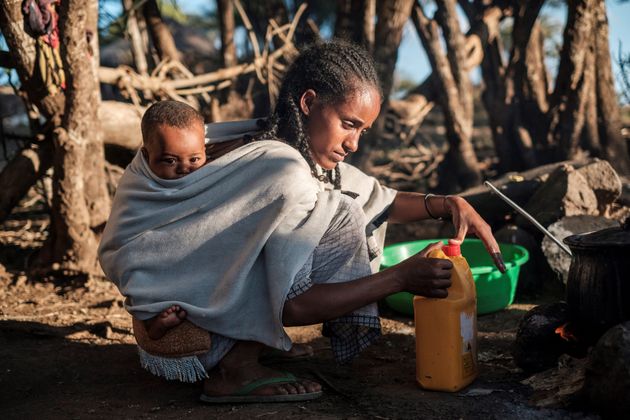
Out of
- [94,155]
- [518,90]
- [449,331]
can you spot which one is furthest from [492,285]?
[518,90]

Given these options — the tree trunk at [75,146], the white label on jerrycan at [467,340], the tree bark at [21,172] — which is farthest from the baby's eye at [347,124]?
the tree bark at [21,172]

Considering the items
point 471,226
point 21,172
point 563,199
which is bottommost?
point 563,199

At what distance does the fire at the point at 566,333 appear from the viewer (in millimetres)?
2277

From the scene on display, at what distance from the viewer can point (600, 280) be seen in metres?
2.12

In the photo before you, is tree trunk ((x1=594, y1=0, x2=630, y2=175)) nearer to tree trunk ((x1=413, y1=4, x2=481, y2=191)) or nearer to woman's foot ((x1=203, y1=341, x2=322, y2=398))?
A: tree trunk ((x1=413, y1=4, x2=481, y2=191))

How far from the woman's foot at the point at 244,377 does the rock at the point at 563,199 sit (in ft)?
7.15

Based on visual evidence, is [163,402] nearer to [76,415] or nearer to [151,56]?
[76,415]

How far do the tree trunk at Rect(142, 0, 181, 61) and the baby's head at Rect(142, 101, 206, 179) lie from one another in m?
3.09

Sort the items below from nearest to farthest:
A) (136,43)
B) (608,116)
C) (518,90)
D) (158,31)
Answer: (608,116) < (158,31) < (136,43) < (518,90)

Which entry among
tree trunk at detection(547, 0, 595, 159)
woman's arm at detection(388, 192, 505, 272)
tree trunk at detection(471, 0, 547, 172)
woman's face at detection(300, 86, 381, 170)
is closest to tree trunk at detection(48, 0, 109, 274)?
woman's face at detection(300, 86, 381, 170)

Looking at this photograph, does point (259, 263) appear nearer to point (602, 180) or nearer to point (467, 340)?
point (467, 340)

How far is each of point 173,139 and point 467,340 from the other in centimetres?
123

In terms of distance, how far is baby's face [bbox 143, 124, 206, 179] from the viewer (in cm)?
235

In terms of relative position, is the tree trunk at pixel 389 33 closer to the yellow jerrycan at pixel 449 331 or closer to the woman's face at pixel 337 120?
the woman's face at pixel 337 120
